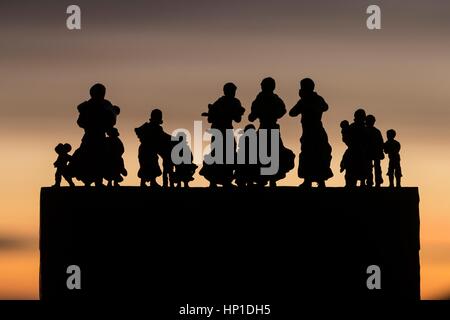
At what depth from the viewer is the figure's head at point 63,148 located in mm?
47031

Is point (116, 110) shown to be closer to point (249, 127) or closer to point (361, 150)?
point (249, 127)

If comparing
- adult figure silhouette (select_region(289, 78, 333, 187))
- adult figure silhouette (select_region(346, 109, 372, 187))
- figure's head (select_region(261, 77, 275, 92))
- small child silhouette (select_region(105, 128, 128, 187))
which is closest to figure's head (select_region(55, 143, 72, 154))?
small child silhouette (select_region(105, 128, 128, 187))

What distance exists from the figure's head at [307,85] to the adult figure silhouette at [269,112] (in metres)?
0.57

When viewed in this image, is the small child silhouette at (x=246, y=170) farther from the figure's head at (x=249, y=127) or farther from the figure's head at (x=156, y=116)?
the figure's head at (x=156, y=116)

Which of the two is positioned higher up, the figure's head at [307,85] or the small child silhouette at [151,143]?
the figure's head at [307,85]

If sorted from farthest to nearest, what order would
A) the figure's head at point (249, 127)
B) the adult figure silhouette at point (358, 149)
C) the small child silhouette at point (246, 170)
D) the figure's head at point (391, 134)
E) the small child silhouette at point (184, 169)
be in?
the figure's head at point (391, 134) → the small child silhouette at point (184, 169) → the adult figure silhouette at point (358, 149) → the small child silhouette at point (246, 170) → the figure's head at point (249, 127)

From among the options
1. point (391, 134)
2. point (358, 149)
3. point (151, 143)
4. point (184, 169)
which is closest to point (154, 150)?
point (151, 143)

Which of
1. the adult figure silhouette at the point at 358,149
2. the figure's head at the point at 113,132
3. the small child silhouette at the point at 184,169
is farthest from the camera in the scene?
the small child silhouette at the point at 184,169

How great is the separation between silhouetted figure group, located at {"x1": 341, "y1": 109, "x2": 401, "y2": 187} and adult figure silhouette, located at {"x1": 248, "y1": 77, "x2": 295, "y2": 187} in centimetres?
154

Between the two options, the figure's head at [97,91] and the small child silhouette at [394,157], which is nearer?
the figure's head at [97,91]

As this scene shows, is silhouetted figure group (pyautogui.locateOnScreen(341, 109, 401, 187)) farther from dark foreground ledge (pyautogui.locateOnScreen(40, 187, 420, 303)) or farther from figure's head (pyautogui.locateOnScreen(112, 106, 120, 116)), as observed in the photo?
figure's head (pyautogui.locateOnScreen(112, 106, 120, 116))

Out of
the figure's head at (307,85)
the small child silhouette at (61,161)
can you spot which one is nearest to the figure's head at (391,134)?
the figure's head at (307,85)

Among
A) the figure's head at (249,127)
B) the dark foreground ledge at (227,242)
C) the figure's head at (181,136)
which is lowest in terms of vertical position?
the dark foreground ledge at (227,242)
